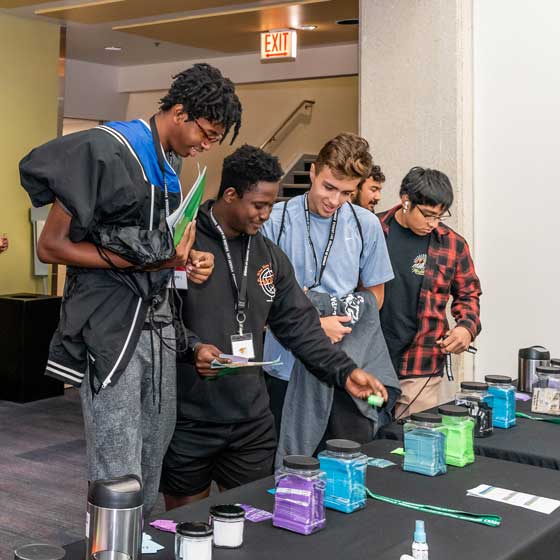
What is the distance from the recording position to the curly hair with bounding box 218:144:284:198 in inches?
92.3

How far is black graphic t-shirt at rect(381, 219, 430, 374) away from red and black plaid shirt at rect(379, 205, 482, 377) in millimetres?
22

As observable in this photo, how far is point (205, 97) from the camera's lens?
6.49ft

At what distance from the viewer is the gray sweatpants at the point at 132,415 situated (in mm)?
1913

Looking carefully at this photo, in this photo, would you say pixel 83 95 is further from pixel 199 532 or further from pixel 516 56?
pixel 199 532

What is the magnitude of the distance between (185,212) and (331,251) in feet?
3.27

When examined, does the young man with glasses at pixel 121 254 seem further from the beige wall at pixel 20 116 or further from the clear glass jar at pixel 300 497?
the beige wall at pixel 20 116

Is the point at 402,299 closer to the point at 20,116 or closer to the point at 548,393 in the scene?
the point at 548,393

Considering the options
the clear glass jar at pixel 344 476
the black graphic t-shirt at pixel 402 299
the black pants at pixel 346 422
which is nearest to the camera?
the clear glass jar at pixel 344 476

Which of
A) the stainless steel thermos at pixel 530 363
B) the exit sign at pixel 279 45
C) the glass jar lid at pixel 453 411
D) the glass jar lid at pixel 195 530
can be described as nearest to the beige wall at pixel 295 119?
the exit sign at pixel 279 45

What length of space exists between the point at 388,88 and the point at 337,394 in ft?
7.87

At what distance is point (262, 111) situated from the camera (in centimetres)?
1165

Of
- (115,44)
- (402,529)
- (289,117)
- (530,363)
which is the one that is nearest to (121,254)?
(402,529)

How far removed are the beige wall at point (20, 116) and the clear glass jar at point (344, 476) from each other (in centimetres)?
588

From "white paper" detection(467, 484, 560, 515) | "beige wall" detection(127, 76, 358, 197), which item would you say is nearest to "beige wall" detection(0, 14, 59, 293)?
"beige wall" detection(127, 76, 358, 197)
